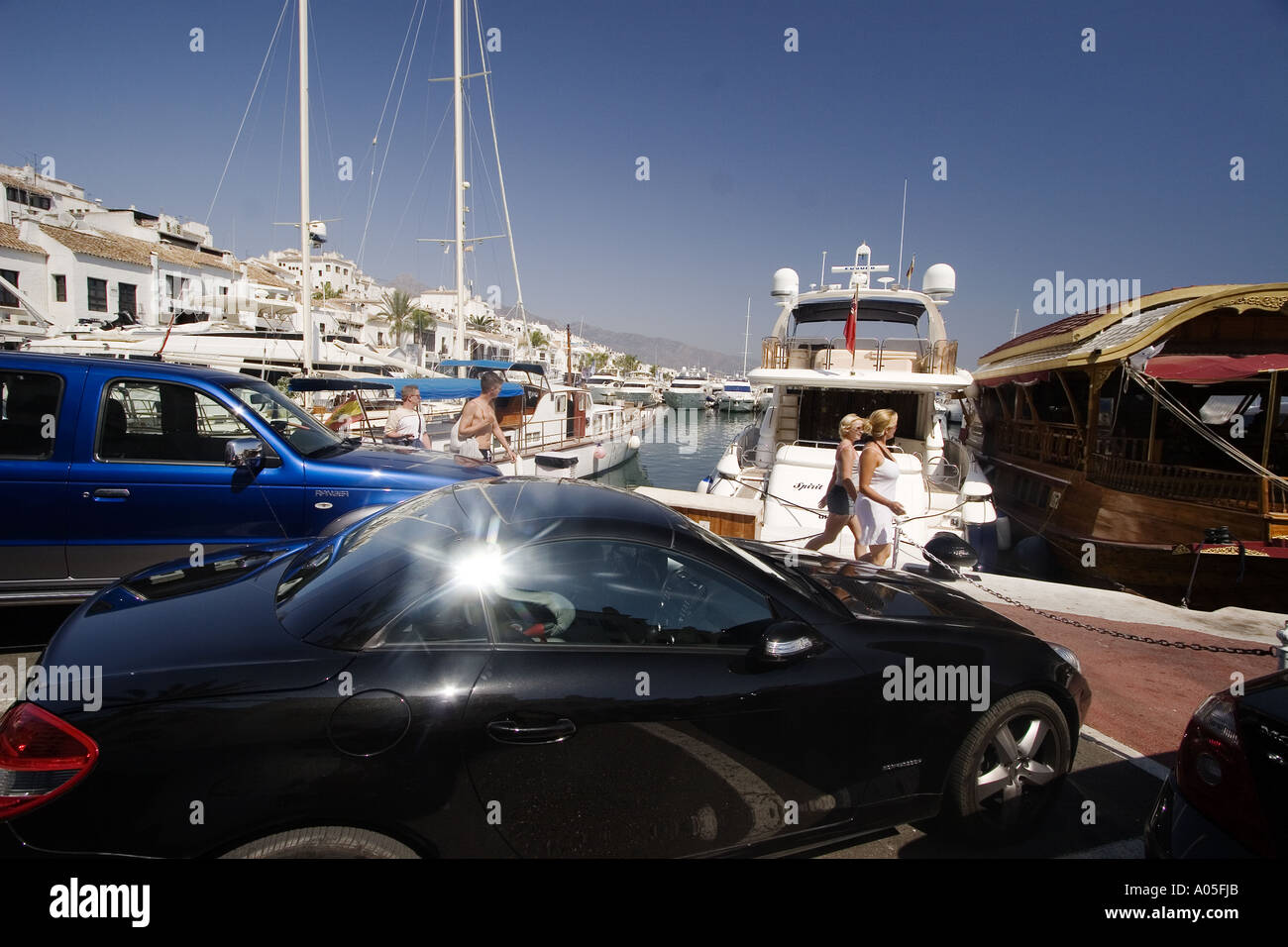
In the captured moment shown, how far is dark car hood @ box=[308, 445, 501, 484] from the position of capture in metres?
4.83

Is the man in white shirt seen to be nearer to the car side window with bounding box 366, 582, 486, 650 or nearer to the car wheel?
the car side window with bounding box 366, 582, 486, 650

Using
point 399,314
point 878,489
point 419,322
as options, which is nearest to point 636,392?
point 419,322

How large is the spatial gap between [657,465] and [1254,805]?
28557mm

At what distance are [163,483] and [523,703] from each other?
12.5 ft

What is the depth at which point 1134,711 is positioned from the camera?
13.2 ft

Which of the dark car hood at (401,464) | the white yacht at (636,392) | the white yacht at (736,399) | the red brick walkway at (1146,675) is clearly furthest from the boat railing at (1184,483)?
the white yacht at (736,399)

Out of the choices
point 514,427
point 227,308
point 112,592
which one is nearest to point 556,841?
point 112,592

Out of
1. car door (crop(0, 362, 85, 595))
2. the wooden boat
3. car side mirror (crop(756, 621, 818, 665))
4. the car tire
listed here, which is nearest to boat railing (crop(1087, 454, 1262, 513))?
the wooden boat

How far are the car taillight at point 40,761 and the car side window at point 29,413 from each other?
341cm

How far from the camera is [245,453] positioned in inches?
174

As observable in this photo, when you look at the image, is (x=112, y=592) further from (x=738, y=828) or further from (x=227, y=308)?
(x=227, y=308)

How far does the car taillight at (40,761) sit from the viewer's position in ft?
5.35

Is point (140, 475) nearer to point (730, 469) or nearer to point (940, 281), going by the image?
point (730, 469)

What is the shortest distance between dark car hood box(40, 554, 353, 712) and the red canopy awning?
1091cm
